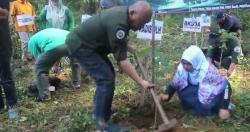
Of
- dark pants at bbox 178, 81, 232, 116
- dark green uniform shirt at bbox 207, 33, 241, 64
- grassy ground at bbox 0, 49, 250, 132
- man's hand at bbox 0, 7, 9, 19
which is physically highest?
man's hand at bbox 0, 7, 9, 19

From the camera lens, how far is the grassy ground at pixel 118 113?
4605 mm

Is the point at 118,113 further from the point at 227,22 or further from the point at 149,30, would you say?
the point at 227,22

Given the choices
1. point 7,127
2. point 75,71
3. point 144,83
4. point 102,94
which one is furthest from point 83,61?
point 75,71

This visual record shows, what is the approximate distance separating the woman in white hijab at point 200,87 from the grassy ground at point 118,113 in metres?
0.13

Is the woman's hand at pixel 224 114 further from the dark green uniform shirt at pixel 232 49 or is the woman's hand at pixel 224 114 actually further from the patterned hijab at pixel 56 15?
the patterned hijab at pixel 56 15

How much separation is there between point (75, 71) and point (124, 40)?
9.20ft

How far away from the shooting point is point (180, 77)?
16.2 ft

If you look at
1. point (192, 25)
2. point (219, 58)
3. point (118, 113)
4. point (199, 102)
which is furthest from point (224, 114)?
point (219, 58)

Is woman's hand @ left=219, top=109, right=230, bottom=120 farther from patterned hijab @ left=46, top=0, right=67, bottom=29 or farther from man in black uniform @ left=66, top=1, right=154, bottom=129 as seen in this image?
patterned hijab @ left=46, top=0, right=67, bottom=29

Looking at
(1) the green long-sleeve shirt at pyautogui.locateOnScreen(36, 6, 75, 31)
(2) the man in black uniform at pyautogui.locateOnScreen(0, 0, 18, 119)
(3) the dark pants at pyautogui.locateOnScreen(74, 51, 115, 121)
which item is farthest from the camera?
(1) the green long-sleeve shirt at pyautogui.locateOnScreen(36, 6, 75, 31)

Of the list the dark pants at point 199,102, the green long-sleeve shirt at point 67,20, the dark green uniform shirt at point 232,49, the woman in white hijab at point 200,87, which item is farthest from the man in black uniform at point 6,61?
the dark green uniform shirt at point 232,49

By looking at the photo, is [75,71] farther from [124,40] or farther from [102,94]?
[124,40]

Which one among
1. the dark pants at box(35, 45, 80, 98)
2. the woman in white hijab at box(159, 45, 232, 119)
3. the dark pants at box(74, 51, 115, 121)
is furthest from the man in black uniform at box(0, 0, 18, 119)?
the woman in white hijab at box(159, 45, 232, 119)

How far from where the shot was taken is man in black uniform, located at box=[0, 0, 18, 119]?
16.0 ft
